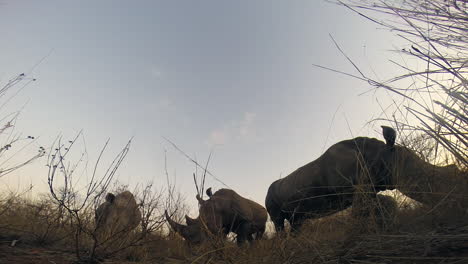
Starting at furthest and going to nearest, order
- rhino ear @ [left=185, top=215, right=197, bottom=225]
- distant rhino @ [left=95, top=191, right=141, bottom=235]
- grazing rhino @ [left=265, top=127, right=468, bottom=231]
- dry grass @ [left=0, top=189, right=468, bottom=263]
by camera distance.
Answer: rhino ear @ [left=185, top=215, right=197, bottom=225] < distant rhino @ [left=95, top=191, right=141, bottom=235] < grazing rhino @ [left=265, top=127, right=468, bottom=231] < dry grass @ [left=0, top=189, right=468, bottom=263]

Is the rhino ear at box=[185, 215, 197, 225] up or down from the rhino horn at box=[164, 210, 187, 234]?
up

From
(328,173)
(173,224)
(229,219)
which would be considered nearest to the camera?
(173,224)

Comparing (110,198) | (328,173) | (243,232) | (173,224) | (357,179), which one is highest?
(328,173)

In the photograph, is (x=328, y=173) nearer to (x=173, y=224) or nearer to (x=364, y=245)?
(x=173, y=224)

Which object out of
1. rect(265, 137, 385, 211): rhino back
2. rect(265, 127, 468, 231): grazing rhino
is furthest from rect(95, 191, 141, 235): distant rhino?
rect(265, 137, 385, 211): rhino back

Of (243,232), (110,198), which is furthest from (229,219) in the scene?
(110,198)

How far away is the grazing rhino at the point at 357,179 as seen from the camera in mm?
2254

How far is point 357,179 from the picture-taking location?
275 centimetres

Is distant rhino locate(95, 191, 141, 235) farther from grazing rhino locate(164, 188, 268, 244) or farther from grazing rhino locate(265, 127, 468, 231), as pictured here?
grazing rhino locate(265, 127, 468, 231)

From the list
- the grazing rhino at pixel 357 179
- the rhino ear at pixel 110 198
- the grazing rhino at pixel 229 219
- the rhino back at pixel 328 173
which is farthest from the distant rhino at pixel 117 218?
the rhino back at pixel 328 173

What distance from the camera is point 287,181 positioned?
709 centimetres

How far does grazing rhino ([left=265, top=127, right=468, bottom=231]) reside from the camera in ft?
7.39

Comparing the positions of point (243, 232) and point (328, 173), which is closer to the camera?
point (328, 173)

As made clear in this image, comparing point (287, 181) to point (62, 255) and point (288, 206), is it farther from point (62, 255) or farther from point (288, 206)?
point (62, 255)
